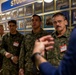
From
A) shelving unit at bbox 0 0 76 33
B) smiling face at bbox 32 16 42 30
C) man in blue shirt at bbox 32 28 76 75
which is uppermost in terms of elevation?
shelving unit at bbox 0 0 76 33

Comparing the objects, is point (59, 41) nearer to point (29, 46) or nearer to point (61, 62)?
point (29, 46)

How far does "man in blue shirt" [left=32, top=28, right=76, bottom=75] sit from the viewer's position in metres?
0.75

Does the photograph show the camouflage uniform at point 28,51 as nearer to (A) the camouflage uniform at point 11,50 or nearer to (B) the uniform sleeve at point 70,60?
(A) the camouflage uniform at point 11,50

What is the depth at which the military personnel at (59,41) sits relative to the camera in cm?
248

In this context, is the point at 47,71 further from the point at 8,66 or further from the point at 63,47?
the point at 8,66

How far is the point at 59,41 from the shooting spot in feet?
8.29

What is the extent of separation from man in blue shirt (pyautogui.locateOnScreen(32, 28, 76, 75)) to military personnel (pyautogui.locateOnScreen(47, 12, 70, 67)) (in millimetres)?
1424

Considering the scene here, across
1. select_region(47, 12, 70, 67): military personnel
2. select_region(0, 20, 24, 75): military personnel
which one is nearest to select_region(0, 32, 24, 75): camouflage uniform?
select_region(0, 20, 24, 75): military personnel

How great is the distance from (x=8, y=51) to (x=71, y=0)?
153 centimetres

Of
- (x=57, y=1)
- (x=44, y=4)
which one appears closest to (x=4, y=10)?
(x=44, y=4)

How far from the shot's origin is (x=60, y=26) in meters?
2.57

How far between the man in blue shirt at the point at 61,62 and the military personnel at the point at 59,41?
4.67ft

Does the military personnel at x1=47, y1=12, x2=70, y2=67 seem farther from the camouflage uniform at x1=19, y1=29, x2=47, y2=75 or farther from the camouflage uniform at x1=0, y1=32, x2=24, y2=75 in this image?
the camouflage uniform at x1=0, y1=32, x2=24, y2=75

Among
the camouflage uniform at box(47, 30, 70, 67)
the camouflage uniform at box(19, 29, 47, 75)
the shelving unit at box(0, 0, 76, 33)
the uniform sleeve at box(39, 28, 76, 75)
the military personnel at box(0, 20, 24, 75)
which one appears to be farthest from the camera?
the military personnel at box(0, 20, 24, 75)
